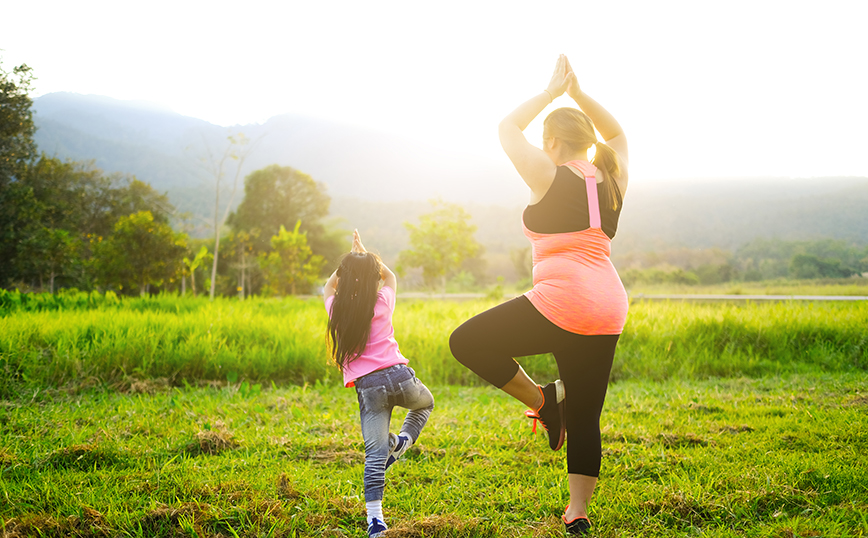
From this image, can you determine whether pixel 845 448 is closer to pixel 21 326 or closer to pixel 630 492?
pixel 630 492

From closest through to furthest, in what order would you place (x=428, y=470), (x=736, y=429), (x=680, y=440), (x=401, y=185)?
1. (x=428, y=470)
2. (x=680, y=440)
3. (x=736, y=429)
4. (x=401, y=185)

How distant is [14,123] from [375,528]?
20.6 m

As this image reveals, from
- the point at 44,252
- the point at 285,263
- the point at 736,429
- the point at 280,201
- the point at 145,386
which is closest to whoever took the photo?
the point at 736,429

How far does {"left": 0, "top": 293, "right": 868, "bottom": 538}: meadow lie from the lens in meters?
2.09

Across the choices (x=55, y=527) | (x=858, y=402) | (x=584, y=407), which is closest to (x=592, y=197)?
(x=584, y=407)

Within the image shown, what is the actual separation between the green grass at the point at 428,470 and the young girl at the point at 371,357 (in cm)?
34

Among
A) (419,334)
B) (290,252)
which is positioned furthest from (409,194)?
(419,334)

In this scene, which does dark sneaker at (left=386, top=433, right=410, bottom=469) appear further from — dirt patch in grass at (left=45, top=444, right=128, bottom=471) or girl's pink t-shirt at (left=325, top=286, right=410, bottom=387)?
dirt patch in grass at (left=45, top=444, right=128, bottom=471)

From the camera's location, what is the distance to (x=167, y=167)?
54594 millimetres

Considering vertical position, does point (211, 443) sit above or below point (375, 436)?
below

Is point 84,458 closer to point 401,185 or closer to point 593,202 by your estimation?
point 593,202

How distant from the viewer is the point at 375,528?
1.89 meters

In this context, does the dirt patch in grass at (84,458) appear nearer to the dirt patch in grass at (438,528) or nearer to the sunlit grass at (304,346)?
the dirt patch in grass at (438,528)

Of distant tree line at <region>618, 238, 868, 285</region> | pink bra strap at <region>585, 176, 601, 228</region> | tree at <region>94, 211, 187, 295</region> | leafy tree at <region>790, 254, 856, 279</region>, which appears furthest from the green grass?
distant tree line at <region>618, 238, 868, 285</region>
